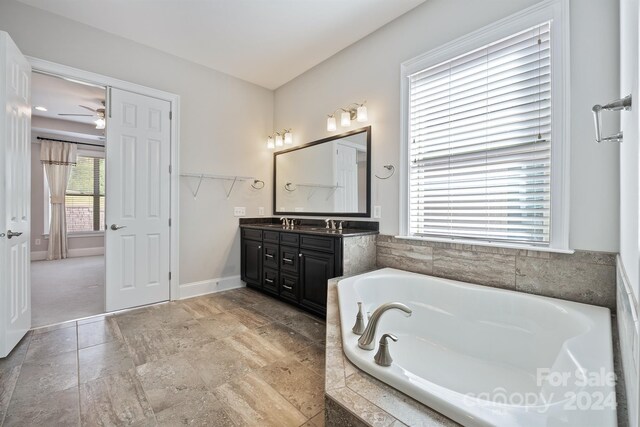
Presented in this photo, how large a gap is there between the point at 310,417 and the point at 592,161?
84.6 inches

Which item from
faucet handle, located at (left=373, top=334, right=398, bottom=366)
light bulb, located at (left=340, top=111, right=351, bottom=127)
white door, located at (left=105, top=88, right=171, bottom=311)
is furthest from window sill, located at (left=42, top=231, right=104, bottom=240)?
faucet handle, located at (left=373, top=334, right=398, bottom=366)

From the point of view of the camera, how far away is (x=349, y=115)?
3.09 m

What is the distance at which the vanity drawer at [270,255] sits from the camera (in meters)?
3.30

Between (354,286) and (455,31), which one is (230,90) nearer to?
(455,31)

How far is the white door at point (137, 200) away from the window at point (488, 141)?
2.66 metres

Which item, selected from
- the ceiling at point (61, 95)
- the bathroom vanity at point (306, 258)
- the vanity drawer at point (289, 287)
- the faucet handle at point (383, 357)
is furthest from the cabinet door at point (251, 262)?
the ceiling at point (61, 95)

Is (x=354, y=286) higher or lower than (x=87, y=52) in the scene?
lower

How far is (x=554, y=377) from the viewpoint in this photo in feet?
3.40

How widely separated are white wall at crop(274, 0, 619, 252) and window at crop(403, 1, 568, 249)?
0.10 meters

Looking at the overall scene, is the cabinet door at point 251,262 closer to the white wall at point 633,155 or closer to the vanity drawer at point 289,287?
the vanity drawer at point 289,287

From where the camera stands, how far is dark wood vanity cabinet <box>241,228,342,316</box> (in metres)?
2.70

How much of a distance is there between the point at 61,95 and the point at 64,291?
2.92 meters

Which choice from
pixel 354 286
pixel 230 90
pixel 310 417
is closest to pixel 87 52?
pixel 230 90

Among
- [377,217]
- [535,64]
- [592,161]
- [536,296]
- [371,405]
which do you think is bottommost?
→ [371,405]
